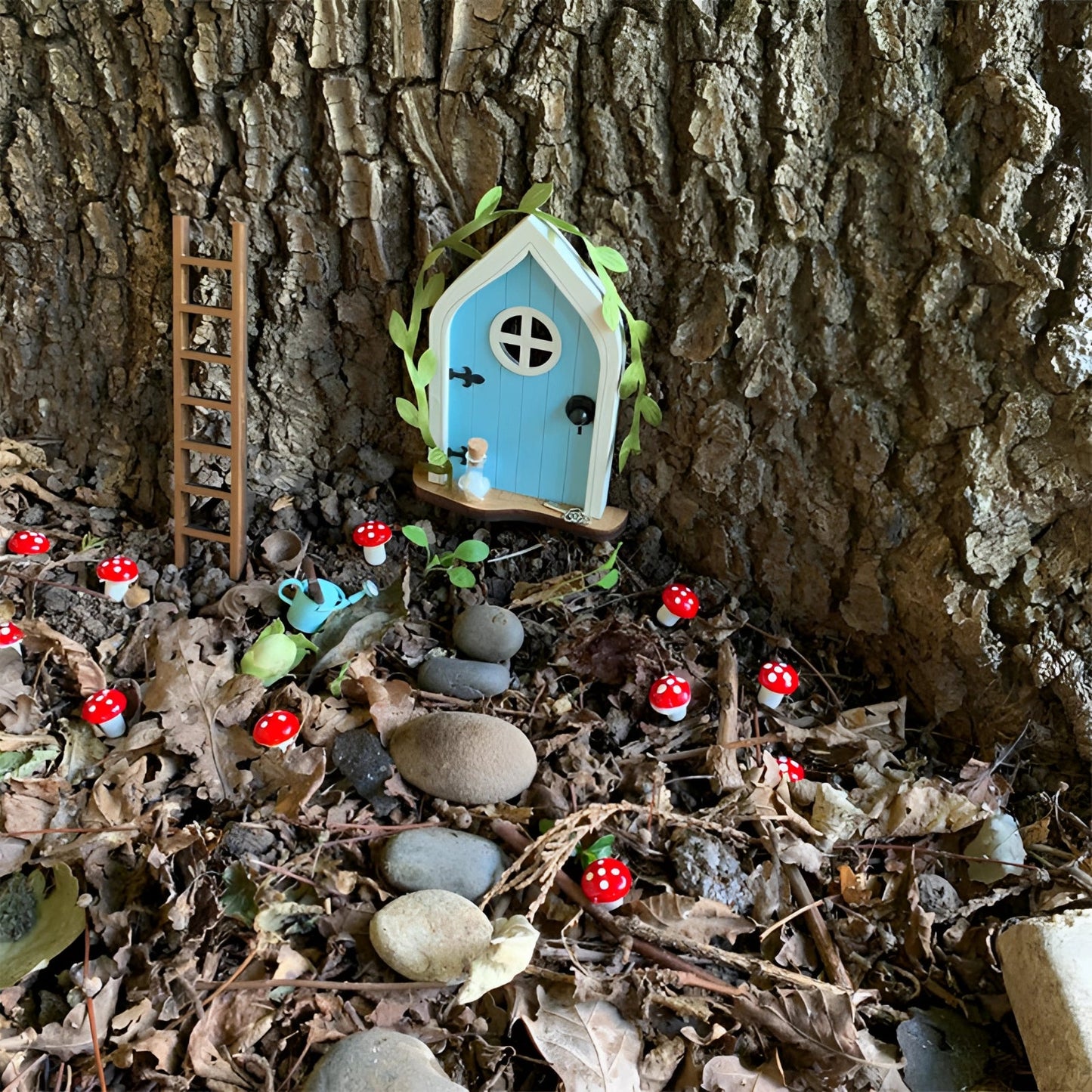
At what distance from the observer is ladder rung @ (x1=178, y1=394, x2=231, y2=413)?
A: 247 centimetres

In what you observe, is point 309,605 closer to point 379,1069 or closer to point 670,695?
point 670,695

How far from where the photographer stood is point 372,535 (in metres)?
2.49

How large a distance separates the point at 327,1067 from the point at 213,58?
2259 millimetres

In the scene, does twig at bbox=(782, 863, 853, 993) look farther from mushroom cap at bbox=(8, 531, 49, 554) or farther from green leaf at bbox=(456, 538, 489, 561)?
mushroom cap at bbox=(8, 531, 49, 554)

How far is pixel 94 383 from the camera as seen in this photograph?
8.89ft

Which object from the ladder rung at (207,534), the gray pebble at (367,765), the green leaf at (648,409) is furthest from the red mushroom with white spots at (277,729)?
the green leaf at (648,409)

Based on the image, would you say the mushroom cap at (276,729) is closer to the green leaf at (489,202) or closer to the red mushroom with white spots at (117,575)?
the red mushroom with white spots at (117,575)

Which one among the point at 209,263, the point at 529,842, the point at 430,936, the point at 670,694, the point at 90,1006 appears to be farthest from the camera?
the point at 209,263

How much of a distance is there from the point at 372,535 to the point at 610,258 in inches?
37.7

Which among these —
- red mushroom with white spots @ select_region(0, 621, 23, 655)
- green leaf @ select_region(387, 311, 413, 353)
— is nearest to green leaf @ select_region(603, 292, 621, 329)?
green leaf @ select_region(387, 311, 413, 353)

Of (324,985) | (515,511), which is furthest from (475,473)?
(324,985)

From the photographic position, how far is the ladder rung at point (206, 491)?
252 centimetres

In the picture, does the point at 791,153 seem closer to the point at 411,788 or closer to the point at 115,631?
the point at 411,788

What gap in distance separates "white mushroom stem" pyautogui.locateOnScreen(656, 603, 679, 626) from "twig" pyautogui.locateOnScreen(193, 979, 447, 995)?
1121 mm
